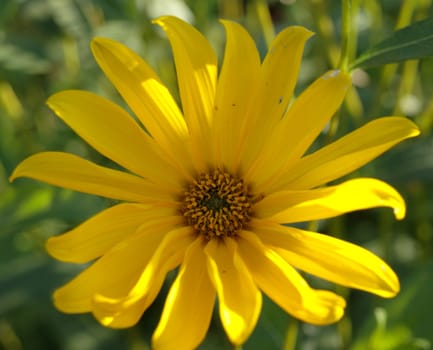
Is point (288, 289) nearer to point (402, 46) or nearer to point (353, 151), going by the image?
point (353, 151)

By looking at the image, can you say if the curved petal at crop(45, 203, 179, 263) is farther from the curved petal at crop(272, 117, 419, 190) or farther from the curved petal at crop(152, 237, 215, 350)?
the curved petal at crop(272, 117, 419, 190)

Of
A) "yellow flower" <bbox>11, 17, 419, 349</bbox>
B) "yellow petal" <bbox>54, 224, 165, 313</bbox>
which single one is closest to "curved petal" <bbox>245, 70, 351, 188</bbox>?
"yellow flower" <bbox>11, 17, 419, 349</bbox>

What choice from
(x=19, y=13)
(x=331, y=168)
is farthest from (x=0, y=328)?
(x=331, y=168)

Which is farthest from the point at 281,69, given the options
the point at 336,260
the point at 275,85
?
the point at 336,260

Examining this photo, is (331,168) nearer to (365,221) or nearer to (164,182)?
(164,182)

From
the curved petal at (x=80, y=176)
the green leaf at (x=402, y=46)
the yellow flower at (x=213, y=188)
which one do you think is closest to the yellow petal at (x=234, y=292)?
the yellow flower at (x=213, y=188)

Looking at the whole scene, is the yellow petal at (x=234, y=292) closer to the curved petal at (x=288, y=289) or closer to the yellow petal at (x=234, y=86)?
the curved petal at (x=288, y=289)

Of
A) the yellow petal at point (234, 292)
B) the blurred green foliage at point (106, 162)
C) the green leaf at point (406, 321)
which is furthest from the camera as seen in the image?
the blurred green foliage at point (106, 162)
